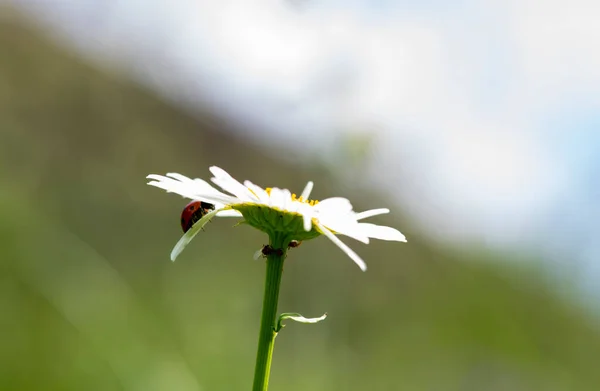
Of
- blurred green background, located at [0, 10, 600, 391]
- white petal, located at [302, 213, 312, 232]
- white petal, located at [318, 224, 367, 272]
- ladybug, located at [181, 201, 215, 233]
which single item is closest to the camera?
white petal, located at [318, 224, 367, 272]

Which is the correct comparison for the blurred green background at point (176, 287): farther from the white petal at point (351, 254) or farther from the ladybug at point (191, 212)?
the white petal at point (351, 254)

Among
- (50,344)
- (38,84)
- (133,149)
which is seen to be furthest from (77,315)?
(38,84)

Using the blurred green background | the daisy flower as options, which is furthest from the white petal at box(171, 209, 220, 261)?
the blurred green background

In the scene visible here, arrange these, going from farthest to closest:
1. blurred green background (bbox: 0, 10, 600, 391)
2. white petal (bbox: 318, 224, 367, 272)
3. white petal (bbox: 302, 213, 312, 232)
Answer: blurred green background (bbox: 0, 10, 600, 391), white petal (bbox: 302, 213, 312, 232), white petal (bbox: 318, 224, 367, 272)

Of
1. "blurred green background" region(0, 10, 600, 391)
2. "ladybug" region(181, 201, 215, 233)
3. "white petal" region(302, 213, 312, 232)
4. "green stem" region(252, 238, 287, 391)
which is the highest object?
"blurred green background" region(0, 10, 600, 391)

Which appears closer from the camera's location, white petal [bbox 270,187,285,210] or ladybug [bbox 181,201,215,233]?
white petal [bbox 270,187,285,210]

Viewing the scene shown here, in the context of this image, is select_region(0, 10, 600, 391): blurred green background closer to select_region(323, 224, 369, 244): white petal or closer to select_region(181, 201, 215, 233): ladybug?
select_region(181, 201, 215, 233): ladybug

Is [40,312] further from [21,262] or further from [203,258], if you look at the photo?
[203,258]

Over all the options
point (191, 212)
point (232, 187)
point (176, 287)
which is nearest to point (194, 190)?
point (232, 187)
